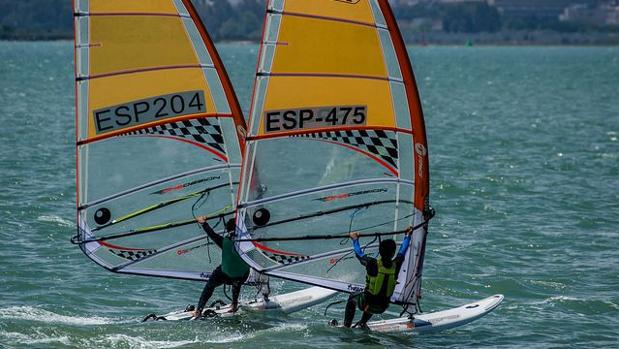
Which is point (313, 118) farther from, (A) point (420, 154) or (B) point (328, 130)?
(A) point (420, 154)

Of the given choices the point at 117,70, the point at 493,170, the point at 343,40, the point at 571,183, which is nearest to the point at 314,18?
the point at 343,40

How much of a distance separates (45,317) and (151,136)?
8.45 ft

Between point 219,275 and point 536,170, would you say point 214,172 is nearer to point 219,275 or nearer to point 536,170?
point 219,275

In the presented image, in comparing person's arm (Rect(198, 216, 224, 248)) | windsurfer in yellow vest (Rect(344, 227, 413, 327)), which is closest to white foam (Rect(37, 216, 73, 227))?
person's arm (Rect(198, 216, 224, 248))

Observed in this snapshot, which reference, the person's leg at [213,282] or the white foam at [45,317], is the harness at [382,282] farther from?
the white foam at [45,317]

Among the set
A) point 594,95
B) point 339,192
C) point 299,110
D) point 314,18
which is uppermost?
point 314,18

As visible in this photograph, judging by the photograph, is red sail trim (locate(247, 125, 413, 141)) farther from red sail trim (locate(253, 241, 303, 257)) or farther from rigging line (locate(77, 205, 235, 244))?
rigging line (locate(77, 205, 235, 244))

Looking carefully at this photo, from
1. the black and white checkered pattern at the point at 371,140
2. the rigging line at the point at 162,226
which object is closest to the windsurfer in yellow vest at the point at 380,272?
the black and white checkered pattern at the point at 371,140

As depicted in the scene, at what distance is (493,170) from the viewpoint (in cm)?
3297

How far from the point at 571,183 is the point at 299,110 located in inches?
654

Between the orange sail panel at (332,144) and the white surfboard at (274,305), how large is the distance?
1.15 m

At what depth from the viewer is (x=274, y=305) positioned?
16516 mm

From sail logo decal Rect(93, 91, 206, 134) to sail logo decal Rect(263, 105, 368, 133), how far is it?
139cm

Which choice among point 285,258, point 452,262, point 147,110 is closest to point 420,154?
point 285,258
